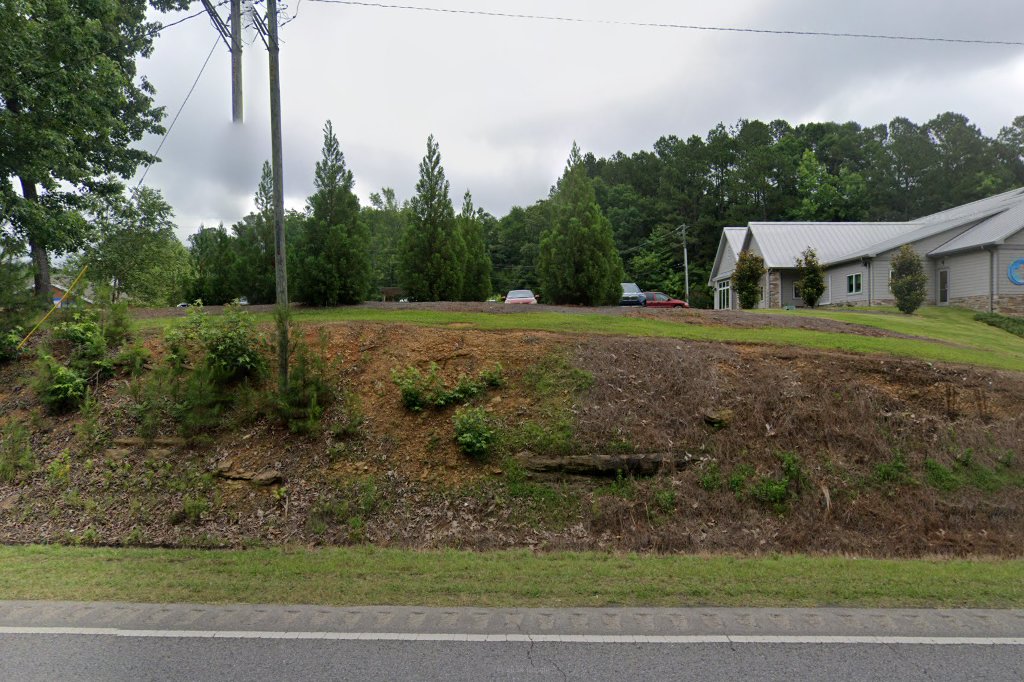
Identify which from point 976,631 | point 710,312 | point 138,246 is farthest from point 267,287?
point 976,631

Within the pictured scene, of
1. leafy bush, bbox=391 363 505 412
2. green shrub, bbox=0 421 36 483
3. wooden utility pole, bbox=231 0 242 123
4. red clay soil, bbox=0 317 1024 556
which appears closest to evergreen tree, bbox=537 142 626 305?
red clay soil, bbox=0 317 1024 556

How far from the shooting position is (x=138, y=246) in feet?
80.1

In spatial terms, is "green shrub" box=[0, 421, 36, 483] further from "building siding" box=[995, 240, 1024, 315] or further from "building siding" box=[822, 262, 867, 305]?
"building siding" box=[822, 262, 867, 305]

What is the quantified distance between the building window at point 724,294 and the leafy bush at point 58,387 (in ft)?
134

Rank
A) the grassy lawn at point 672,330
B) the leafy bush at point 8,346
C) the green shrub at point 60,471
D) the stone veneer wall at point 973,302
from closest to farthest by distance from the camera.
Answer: the green shrub at point 60,471, the leafy bush at point 8,346, the grassy lawn at point 672,330, the stone veneer wall at point 973,302

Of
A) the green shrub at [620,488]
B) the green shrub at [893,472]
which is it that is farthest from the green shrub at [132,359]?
the green shrub at [893,472]

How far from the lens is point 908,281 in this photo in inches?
973

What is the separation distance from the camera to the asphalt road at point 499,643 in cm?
425

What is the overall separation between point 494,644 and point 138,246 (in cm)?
2466

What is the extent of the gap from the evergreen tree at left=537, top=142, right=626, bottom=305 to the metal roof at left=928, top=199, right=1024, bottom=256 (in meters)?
18.3

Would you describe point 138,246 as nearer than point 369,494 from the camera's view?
No

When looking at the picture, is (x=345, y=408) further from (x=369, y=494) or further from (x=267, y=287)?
(x=267, y=287)

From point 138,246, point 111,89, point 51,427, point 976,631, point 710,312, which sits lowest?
point 976,631

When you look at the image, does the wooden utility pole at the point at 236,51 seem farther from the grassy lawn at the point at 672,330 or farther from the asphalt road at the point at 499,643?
the asphalt road at the point at 499,643
